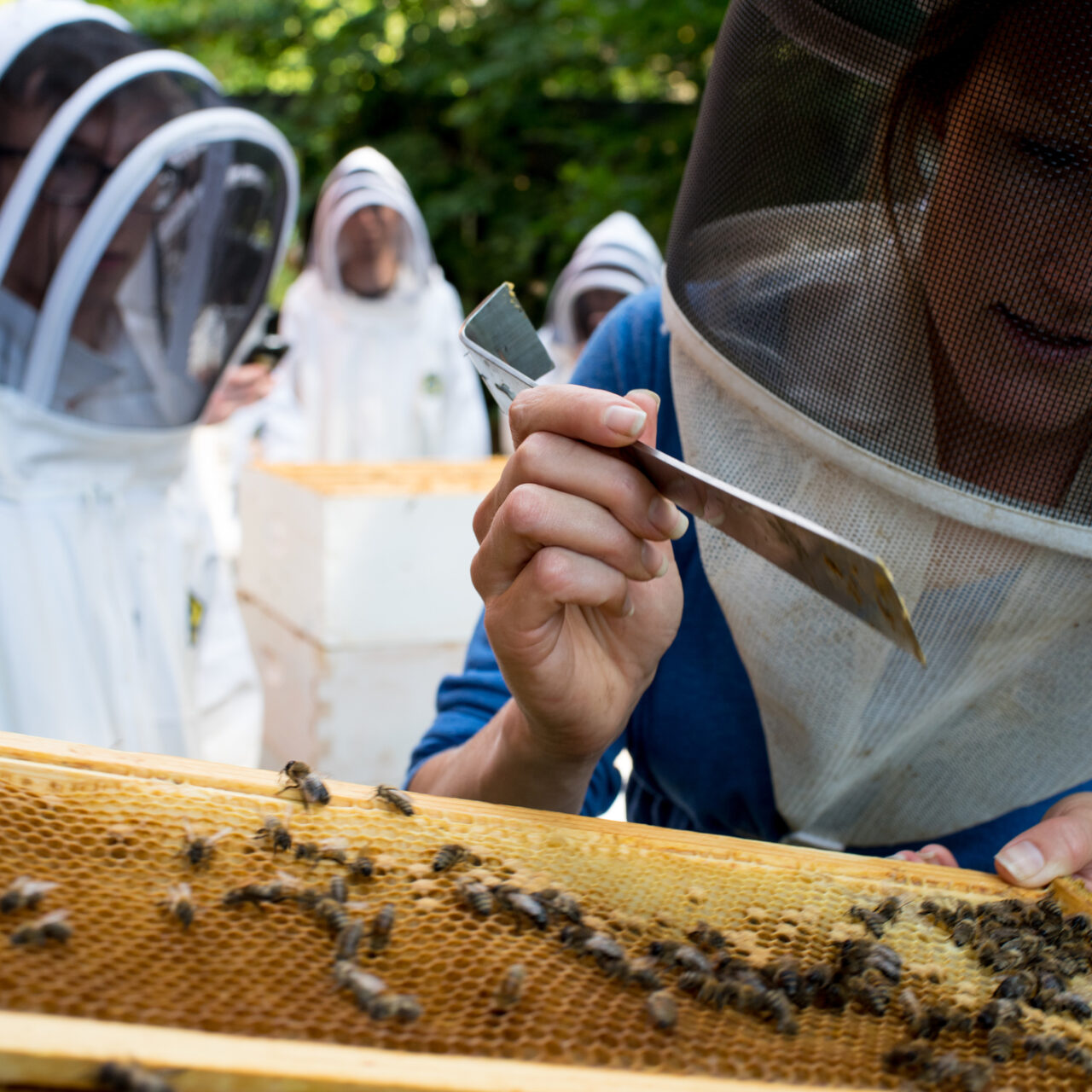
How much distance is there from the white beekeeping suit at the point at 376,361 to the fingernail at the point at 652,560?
6.73 metres

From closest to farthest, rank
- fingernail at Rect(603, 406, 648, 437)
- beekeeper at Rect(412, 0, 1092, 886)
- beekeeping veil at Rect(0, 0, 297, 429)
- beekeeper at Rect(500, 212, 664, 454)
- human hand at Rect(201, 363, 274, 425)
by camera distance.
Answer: fingernail at Rect(603, 406, 648, 437) < beekeeper at Rect(412, 0, 1092, 886) < beekeeping veil at Rect(0, 0, 297, 429) < human hand at Rect(201, 363, 274, 425) < beekeeper at Rect(500, 212, 664, 454)

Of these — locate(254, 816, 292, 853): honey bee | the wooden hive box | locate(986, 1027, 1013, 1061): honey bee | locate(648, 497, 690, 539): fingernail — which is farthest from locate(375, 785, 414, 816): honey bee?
locate(986, 1027, 1013, 1061): honey bee

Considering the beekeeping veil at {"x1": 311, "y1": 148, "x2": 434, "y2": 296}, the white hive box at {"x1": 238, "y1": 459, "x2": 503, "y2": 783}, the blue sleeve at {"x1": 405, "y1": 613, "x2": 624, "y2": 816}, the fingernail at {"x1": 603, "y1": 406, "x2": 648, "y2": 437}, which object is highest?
the beekeeping veil at {"x1": 311, "y1": 148, "x2": 434, "y2": 296}

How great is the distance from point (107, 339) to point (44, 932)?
8.95 ft

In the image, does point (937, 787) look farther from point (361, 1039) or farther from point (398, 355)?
point (398, 355)

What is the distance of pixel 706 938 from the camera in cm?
122

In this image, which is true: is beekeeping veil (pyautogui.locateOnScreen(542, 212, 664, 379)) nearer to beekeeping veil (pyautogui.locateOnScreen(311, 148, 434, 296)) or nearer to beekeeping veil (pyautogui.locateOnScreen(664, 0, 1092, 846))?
beekeeping veil (pyautogui.locateOnScreen(311, 148, 434, 296))

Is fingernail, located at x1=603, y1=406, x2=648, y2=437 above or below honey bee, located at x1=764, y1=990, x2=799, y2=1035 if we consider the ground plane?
above

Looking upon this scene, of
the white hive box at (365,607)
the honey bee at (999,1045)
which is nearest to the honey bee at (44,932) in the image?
the honey bee at (999,1045)

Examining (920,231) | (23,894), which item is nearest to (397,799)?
(23,894)

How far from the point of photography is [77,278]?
303 centimetres

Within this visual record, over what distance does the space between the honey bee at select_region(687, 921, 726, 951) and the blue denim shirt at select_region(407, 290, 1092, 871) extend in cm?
64

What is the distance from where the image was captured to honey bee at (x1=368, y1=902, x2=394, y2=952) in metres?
1.10

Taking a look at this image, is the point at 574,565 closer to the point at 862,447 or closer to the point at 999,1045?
the point at 862,447
